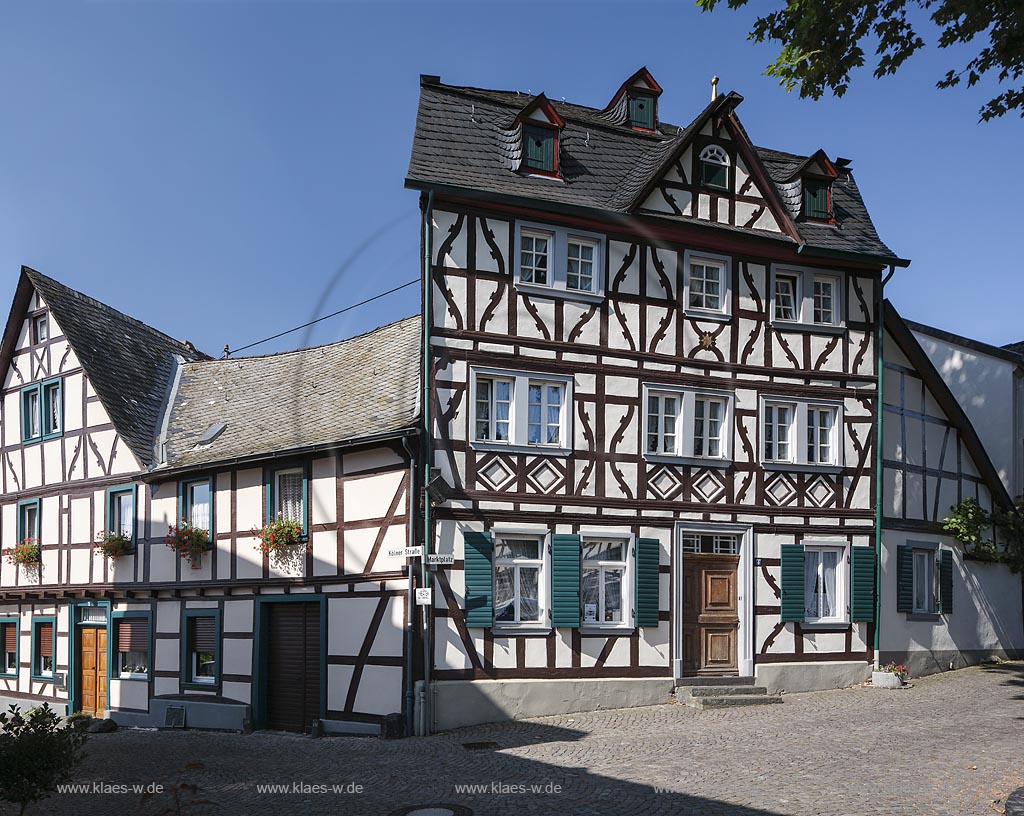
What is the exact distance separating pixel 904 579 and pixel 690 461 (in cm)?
524

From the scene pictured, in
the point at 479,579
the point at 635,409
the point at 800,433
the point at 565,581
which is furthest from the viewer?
the point at 800,433

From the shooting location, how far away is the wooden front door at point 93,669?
22.7 meters

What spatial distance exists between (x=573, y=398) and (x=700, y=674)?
5209 mm

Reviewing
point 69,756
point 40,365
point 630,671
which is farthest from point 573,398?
point 40,365

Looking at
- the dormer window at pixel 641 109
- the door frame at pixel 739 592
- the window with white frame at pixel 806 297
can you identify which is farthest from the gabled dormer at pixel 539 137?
the door frame at pixel 739 592

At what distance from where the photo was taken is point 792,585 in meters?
19.4

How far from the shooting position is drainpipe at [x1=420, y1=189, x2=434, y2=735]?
16.5 metres

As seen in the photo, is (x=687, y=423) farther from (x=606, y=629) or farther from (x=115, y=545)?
(x=115, y=545)

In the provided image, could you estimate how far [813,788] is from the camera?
11359 mm

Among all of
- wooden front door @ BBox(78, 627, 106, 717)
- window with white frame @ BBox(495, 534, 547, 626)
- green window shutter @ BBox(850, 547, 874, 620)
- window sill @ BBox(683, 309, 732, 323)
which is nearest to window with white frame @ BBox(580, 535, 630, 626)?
window with white frame @ BBox(495, 534, 547, 626)

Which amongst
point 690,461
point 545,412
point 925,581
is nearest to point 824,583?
point 925,581

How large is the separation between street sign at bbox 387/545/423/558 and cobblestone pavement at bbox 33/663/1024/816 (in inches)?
107

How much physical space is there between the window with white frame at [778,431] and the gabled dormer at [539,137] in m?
5.76

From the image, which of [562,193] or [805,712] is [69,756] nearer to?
[805,712]
